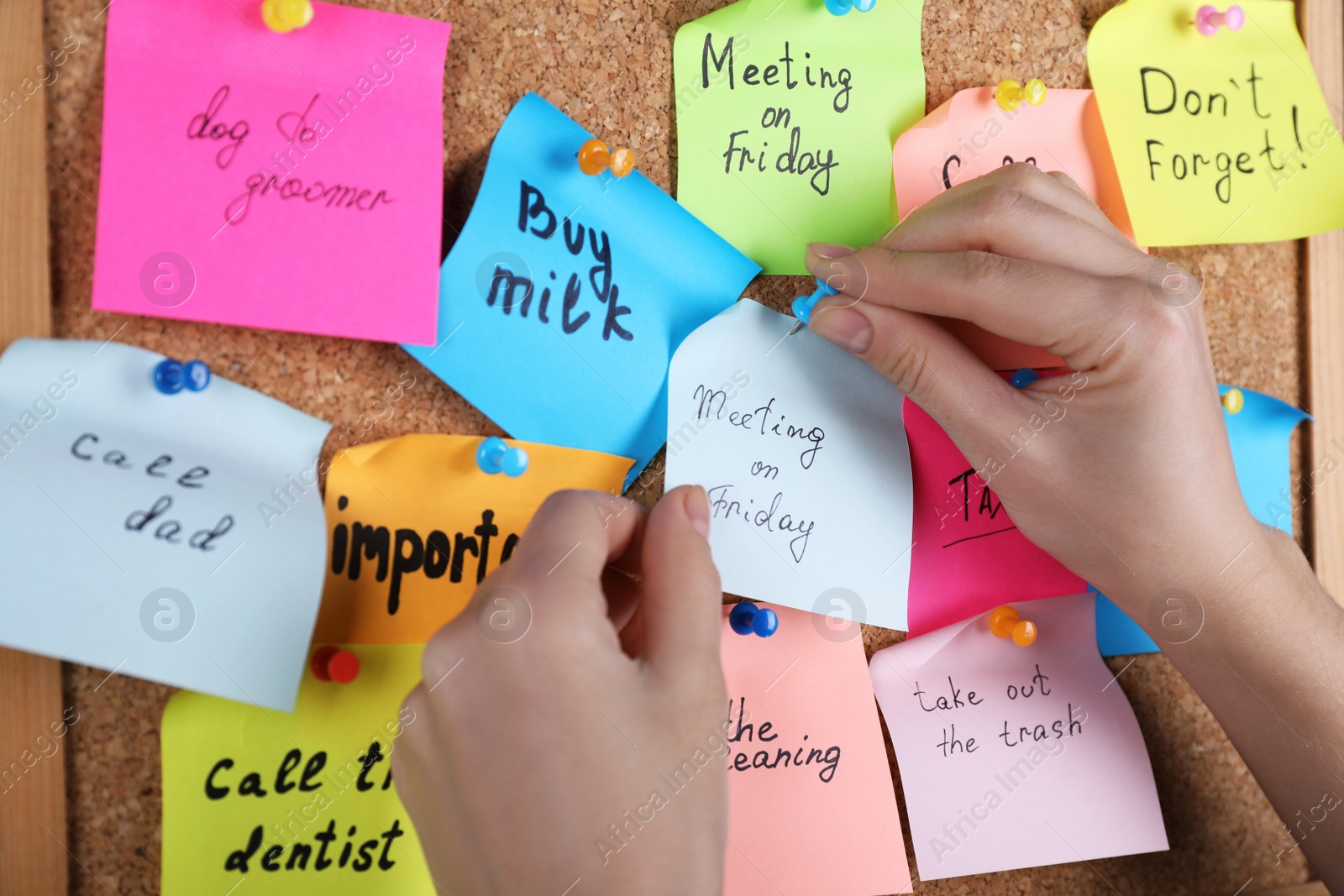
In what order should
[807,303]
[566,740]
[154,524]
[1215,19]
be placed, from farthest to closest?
[1215,19]
[807,303]
[154,524]
[566,740]

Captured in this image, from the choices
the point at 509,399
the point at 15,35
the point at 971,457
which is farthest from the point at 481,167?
the point at 971,457

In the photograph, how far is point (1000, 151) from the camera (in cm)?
67

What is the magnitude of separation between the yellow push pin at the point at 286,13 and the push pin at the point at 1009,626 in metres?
0.66

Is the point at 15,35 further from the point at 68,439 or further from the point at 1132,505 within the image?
the point at 1132,505

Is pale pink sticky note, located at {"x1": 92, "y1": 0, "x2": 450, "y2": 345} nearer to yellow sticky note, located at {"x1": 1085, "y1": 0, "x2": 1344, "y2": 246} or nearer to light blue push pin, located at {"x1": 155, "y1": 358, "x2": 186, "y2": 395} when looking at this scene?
light blue push pin, located at {"x1": 155, "y1": 358, "x2": 186, "y2": 395}

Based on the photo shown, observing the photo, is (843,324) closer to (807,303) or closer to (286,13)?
(807,303)

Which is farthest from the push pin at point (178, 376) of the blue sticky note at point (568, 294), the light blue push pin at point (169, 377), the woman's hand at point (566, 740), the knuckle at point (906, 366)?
the knuckle at point (906, 366)

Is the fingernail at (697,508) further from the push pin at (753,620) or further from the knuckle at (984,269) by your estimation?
the knuckle at (984,269)

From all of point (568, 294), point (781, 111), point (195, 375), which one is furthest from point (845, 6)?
point (195, 375)

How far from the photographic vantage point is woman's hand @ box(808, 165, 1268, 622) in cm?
54

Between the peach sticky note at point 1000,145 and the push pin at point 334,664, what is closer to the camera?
the push pin at point 334,664

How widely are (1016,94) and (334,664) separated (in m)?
0.66

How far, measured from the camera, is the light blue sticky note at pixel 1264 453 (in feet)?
2.45

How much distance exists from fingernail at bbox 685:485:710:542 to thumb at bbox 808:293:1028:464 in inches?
6.1
